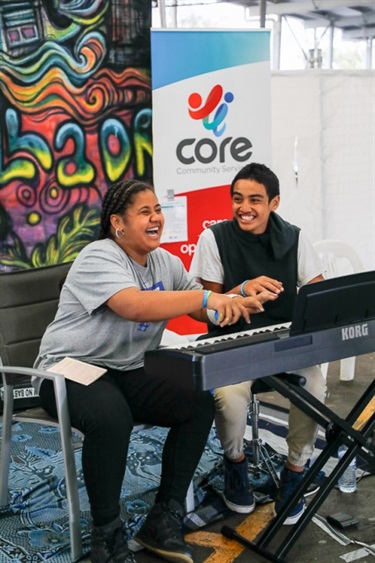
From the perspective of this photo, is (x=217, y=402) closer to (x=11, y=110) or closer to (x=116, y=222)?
(x=116, y=222)

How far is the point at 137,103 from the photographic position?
13.5ft

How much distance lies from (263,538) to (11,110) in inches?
94.9

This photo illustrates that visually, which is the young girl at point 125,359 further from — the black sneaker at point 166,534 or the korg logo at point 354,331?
the korg logo at point 354,331

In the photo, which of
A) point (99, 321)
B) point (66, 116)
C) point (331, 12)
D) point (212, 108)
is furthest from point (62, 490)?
point (331, 12)

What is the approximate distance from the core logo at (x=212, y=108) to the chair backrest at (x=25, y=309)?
154 centimetres

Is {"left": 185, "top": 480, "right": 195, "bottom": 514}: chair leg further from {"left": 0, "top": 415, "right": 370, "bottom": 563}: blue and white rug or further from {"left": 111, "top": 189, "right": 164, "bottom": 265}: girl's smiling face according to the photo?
{"left": 111, "top": 189, "right": 164, "bottom": 265}: girl's smiling face

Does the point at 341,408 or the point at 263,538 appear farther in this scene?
the point at 341,408

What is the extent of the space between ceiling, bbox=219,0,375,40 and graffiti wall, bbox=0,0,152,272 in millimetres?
4761

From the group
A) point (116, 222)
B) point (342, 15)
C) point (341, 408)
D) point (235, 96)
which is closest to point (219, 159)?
point (235, 96)

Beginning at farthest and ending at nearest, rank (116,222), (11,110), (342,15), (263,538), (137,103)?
(342,15) → (137,103) → (11,110) → (116,222) → (263,538)

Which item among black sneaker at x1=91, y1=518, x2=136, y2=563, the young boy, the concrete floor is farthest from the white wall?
black sneaker at x1=91, y1=518, x2=136, y2=563

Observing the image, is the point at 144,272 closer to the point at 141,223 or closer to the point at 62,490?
the point at 141,223

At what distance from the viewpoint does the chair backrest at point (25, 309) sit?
9.32 ft

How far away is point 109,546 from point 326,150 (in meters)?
3.94
